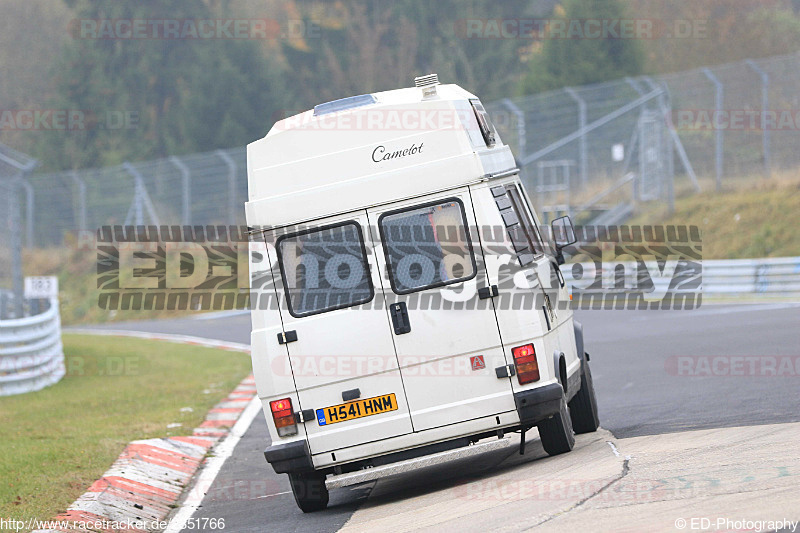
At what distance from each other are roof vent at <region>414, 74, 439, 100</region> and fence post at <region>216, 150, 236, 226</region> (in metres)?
26.7

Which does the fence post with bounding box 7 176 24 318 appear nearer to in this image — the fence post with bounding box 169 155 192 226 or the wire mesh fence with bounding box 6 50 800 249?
the wire mesh fence with bounding box 6 50 800 249

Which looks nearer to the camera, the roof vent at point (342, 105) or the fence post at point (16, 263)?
the roof vent at point (342, 105)

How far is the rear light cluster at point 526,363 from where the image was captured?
8.52 meters

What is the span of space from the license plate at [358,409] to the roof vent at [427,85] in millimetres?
2395

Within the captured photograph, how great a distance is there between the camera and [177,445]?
12766 mm

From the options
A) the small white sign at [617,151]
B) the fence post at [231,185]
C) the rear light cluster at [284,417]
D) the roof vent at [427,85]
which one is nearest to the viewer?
the rear light cluster at [284,417]

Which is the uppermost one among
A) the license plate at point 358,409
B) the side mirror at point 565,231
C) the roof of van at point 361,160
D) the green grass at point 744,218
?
the roof of van at point 361,160

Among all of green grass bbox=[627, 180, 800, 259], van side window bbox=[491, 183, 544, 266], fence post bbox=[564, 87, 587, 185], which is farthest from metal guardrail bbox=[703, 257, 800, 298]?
van side window bbox=[491, 183, 544, 266]

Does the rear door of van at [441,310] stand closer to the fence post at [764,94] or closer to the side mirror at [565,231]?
the side mirror at [565,231]

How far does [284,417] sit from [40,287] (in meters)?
14.8

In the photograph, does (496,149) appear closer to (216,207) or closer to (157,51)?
(216,207)

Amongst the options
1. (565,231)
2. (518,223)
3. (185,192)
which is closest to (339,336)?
(518,223)

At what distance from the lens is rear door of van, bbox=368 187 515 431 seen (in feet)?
28.1

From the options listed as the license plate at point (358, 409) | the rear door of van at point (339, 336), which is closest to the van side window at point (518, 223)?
the rear door of van at point (339, 336)
